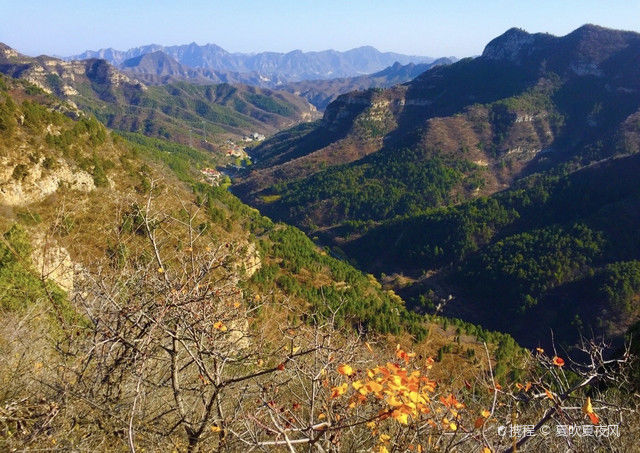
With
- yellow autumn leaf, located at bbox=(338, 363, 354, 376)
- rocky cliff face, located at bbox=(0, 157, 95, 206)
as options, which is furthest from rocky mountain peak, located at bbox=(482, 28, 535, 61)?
yellow autumn leaf, located at bbox=(338, 363, 354, 376)

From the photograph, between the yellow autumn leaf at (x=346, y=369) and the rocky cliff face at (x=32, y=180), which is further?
the rocky cliff face at (x=32, y=180)

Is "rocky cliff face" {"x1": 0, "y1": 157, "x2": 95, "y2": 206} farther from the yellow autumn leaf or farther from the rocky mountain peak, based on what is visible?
the rocky mountain peak

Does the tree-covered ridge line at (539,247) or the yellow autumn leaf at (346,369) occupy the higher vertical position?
the yellow autumn leaf at (346,369)

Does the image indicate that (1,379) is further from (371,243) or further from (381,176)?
(381,176)

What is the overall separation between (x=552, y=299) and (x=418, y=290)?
1937 cm

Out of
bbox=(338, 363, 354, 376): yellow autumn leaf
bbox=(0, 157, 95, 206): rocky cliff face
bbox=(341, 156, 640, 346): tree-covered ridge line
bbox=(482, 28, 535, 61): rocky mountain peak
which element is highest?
bbox=(482, 28, 535, 61): rocky mountain peak

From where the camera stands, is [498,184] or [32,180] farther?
[498,184]

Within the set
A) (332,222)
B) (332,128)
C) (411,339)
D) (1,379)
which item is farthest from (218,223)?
(332,128)

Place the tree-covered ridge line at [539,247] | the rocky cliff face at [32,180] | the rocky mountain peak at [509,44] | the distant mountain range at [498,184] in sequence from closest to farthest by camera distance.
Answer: the rocky cliff face at [32,180]
the tree-covered ridge line at [539,247]
the distant mountain range at [498,184]
the rocky mountain peak at [509,44]

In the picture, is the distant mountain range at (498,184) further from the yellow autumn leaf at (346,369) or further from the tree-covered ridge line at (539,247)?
the yellow autumn leaf at (346,369)

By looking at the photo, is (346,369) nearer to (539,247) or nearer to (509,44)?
(539,247)

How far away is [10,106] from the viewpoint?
25.2 meters

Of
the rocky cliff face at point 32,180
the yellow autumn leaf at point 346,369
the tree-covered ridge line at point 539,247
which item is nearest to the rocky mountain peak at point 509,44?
the tree-covered ridge line at point 539,247

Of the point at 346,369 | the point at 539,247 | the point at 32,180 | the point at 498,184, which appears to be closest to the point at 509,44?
the point at 498,184
